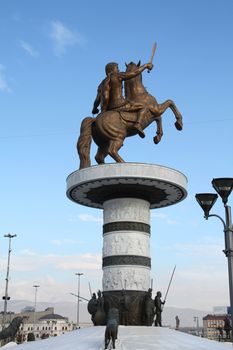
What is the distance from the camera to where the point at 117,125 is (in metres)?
23.3

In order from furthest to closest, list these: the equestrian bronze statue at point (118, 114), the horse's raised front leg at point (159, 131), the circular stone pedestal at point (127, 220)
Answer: the horse's raised front leg at point (159, 131), the equestrian bronze statue at point (118, 114), the circular stone pedestal at point (127, 220)

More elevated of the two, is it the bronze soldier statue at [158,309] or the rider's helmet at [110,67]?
the rider's helmet at [110,67]

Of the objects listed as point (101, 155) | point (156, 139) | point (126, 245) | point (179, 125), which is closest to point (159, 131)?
point (156, 139)

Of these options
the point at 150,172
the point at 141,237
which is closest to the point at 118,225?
the point at 141,237

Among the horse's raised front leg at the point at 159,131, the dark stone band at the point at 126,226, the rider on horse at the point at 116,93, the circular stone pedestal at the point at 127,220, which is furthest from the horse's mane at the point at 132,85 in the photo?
the dark stone band at the point at 126,226

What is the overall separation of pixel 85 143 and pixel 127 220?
4192 millimetres

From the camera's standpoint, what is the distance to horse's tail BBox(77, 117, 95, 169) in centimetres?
2348

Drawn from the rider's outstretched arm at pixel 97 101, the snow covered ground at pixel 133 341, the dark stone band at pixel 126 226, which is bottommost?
the snow covered ground at pixel 133 341

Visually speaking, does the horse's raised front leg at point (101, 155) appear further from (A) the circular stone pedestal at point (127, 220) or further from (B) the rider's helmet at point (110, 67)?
(B) the rider's helmet at point (110, 67)

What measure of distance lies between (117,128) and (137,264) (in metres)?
6.25

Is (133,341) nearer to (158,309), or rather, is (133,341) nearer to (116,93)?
(158,309)

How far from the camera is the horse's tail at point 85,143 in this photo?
2348cm

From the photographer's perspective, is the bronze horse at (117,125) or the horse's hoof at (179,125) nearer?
the bronze horse at (117,125)

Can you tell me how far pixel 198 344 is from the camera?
17625 mm
